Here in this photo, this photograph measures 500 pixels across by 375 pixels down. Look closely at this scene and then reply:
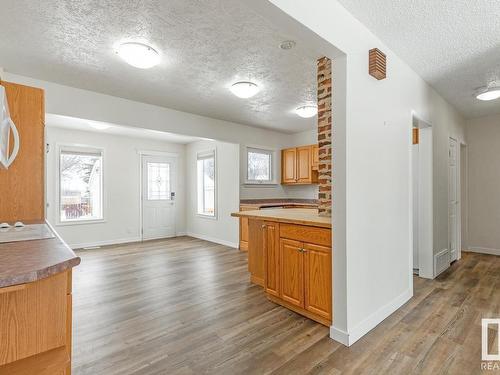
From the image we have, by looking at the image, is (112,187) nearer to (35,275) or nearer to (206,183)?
(206,183)

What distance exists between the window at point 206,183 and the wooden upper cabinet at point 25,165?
4202mm

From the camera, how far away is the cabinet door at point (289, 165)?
614 centimetres

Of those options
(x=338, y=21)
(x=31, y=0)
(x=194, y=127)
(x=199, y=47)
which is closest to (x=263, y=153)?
(x=194, y=127)

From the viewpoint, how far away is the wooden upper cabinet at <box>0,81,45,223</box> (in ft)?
6.55

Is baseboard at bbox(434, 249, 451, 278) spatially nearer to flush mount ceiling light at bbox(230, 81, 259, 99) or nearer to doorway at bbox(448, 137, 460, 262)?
doorway at bbox(448, 137, 460, 262)

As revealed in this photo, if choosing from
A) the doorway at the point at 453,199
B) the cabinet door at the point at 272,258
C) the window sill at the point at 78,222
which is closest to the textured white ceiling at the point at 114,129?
the window sill at the point at 78,222

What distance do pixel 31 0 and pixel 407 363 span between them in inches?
142

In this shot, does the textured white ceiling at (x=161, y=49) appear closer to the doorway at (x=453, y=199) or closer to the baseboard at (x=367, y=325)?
the baseboard at (x=367, y=325)

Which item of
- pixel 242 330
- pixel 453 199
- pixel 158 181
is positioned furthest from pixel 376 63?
pixel 158 181

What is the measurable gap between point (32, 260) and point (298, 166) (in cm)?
551

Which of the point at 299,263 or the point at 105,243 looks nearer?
the point at 299,263

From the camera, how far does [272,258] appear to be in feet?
9.53

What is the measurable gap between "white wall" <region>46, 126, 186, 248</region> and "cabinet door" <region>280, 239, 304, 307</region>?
472cm
